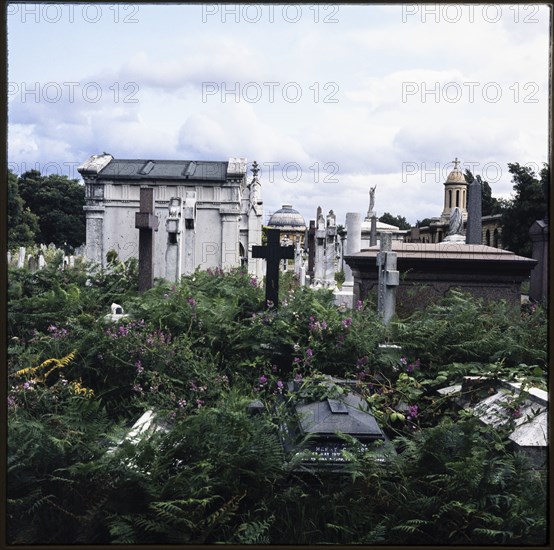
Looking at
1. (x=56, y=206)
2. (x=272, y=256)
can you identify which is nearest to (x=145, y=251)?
(x=272, y=256)

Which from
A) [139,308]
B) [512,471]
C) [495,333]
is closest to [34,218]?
[139,308]

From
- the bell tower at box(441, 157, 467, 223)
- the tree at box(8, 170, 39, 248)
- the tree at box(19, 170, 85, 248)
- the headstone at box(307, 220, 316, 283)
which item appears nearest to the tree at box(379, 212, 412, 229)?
the bell tower at box(441, 157, 467, 223)

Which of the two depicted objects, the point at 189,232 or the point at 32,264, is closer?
the point at 189,232

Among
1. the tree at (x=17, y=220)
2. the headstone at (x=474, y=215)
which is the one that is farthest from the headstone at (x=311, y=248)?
the tree at (x=17, y=220)

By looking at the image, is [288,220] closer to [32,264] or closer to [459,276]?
[32,264]

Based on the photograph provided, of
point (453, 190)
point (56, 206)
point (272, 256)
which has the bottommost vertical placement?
point (272, 256)

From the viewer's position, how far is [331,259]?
821 inches

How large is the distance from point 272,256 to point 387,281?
1498 millimetres

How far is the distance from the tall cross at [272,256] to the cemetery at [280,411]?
26mm

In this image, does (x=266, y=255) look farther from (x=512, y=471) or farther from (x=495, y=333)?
(x=512, y=471)

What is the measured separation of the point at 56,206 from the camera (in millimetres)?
48000

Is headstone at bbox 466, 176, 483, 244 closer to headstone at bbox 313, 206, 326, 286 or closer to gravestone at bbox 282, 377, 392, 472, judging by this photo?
gravestone at bbox 282, 377, 392, 472

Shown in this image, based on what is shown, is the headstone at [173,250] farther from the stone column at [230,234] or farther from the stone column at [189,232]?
the stone column at [230,234]

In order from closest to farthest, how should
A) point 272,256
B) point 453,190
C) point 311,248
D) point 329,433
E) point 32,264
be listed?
point 329,433
point 272,256
point 32,264
point 311,248
point 453,190
